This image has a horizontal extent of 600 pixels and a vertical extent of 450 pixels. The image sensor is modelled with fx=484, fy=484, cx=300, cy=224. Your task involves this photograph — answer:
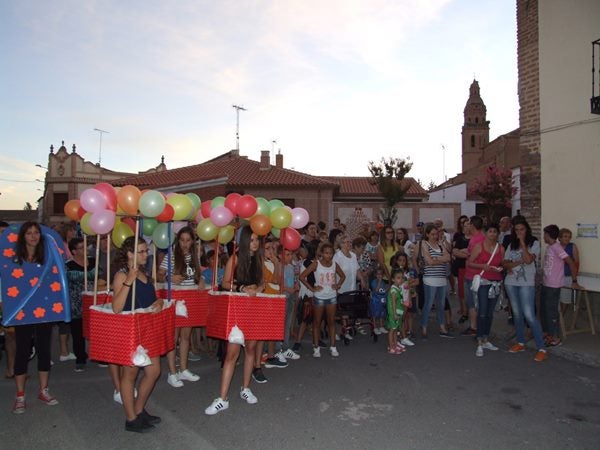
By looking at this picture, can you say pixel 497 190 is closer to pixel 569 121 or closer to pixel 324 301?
pixel 569 121

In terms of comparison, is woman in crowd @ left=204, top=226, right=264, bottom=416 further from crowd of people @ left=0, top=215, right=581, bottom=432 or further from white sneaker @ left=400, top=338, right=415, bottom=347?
white sneaker @ left=400, top=338, right=415, bottom=347

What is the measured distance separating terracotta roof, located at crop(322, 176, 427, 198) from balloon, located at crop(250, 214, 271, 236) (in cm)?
2737

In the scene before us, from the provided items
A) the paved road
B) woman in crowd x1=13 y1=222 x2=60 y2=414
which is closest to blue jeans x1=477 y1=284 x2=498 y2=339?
the paved road

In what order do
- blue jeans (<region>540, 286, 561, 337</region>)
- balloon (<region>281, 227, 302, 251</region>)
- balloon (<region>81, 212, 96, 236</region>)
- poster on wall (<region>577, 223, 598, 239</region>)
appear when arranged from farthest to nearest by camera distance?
poster on wall (<region>577, 223, 598, 239</region>), blue jeans (<region>540, 286, 561, 337</region>), balloon (<region>281, 227, 302, 251</region>), balloon (<region>81, 212, 96, 236</region>)

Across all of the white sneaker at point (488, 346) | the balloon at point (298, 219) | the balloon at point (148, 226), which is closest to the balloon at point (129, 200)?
the balloon at point (148, 226)

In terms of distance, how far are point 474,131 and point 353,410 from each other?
64124 millimetres

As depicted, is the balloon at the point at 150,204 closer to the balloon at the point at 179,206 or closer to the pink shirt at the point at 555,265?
the balloon at the point at 179,206

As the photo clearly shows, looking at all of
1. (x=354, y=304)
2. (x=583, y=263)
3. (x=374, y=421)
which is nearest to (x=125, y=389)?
(x=374, y=421)

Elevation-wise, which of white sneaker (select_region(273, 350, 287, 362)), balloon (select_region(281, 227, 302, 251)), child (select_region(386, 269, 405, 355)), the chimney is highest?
the chimney

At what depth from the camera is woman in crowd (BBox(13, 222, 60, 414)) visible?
4.73 m

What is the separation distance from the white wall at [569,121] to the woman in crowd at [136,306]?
7.07 m

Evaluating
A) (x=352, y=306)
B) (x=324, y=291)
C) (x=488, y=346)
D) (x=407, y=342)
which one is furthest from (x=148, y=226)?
(x=488, y=346)

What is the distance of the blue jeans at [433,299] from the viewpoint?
805 centimetres

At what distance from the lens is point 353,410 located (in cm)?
475
